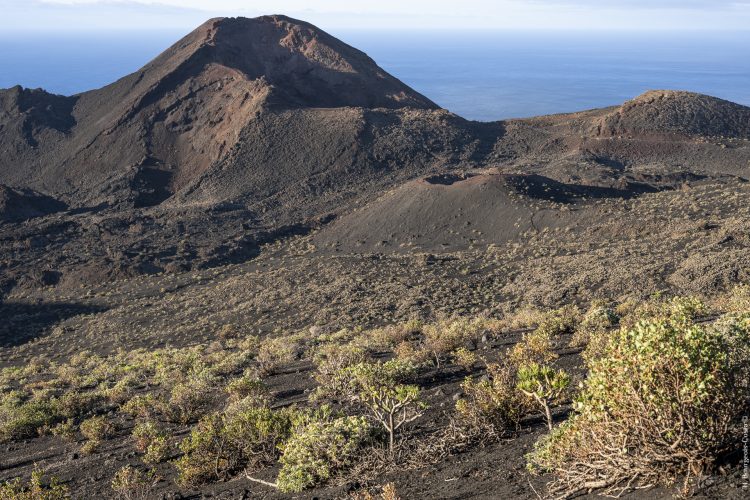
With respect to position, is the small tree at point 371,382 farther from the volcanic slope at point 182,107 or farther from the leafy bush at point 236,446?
the volcanic slope at point 182,107

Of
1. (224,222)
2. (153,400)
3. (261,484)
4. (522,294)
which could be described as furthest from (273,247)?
(261,484)

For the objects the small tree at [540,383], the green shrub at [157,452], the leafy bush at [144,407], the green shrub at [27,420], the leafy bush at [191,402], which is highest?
the small tree at [540,383]

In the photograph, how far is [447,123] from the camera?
5419 centimetres

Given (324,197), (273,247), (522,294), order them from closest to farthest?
(522,294) → (273,247) → (324,197)

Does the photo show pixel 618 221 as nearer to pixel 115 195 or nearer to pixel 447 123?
pixel 447 123

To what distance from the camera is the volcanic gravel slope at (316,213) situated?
22297 mm

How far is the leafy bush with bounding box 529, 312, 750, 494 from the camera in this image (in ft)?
17.0

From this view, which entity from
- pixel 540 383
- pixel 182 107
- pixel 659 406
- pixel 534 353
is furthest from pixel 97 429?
pixel 182 107

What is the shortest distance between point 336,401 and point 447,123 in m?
44.9

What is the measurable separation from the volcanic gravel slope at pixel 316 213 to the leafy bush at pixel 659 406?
0.41 metres

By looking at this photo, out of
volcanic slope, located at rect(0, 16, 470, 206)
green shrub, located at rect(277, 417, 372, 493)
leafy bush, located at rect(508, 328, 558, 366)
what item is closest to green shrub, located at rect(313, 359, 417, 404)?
leafy bush, located at rect(508, 328, 558, 366)

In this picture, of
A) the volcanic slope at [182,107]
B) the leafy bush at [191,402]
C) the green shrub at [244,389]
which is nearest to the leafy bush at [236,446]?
the leafy bush at [191,402]

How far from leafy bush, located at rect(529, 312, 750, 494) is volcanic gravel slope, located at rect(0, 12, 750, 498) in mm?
413

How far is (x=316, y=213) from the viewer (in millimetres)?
42250
